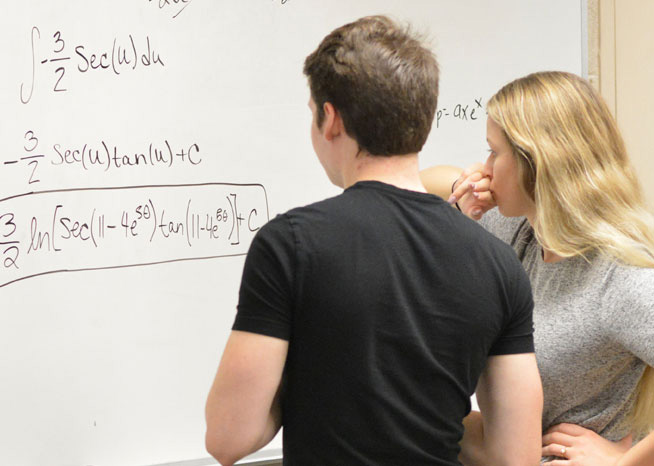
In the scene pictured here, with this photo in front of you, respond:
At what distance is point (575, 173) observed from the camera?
1.14 meters

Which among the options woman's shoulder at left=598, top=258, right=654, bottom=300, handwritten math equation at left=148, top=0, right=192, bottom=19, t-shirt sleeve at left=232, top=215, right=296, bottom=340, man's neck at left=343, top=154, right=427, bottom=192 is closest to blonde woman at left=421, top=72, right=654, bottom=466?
woman's shoulder at left=598, top=258, right=654, bottom=300

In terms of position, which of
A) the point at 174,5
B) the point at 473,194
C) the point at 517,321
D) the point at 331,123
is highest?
the point at 174,5

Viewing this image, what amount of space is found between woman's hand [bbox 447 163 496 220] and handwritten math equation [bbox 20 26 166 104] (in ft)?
2.08

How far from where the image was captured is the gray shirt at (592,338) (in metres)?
1.08

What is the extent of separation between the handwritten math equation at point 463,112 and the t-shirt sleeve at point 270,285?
103cm

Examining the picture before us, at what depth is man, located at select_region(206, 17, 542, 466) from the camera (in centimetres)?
82

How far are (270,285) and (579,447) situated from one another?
64 cm

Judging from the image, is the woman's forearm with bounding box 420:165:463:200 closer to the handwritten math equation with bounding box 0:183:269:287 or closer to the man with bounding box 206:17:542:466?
the handwritten math equation with bounding box 0:183:269:287

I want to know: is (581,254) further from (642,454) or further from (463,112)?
(463,112)

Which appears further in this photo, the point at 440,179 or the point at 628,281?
the point at 440,179

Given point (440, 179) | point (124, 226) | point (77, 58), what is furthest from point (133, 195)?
point (440, 179)

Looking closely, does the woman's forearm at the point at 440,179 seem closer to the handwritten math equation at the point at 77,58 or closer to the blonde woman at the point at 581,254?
the blonde woman at the point at 581,254

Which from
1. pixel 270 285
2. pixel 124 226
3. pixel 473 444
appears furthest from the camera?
pixel 124 226

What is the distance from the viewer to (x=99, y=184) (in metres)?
1.39
